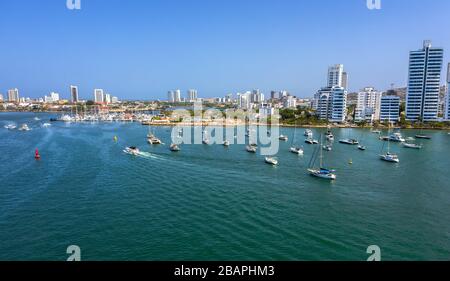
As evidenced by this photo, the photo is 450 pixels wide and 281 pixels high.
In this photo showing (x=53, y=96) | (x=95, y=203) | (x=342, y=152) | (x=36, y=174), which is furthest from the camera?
(x=53, y=96)

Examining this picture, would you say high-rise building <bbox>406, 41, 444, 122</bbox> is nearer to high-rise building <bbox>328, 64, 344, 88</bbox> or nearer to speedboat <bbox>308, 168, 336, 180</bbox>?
high-rise building <bbox>328, 64, 344, 88</bbox>

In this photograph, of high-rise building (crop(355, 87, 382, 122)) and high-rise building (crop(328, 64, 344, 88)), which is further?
high-rise building (crop(328, 64, 344, 88))

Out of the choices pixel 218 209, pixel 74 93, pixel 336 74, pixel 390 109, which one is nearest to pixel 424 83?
pixel 390 109

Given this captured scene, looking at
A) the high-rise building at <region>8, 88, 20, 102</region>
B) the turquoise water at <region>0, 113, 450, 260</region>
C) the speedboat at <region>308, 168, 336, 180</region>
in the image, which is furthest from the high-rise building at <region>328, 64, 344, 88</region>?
the high-rise building at <region>8, 88, 20, 102</region>

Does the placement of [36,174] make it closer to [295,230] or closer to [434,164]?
[295,230]

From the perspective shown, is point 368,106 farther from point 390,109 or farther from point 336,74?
point 336,74

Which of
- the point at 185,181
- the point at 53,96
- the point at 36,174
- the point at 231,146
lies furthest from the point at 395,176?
the point at 53,96

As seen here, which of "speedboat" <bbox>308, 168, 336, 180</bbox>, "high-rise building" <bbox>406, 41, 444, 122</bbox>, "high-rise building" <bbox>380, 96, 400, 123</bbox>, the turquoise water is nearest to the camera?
the turquoise water
